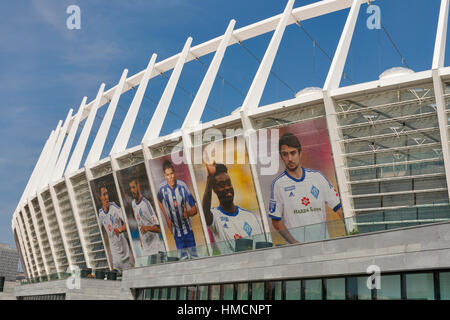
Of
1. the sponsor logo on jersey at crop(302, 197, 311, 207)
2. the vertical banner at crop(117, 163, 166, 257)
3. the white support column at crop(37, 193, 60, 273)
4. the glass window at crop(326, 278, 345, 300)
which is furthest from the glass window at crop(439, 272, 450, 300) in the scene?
the white support column at crop(37, 193, 60, 273)

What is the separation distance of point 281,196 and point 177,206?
826 cm

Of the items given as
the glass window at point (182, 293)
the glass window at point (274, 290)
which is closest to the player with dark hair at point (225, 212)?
the glass window at point (182, 293)

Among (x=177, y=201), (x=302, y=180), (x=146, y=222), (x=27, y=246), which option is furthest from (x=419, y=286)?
(x=27, y=246)

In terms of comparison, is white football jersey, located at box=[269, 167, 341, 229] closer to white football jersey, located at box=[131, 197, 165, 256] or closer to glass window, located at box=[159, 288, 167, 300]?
glass window, located at box=[159, 288, 167, 300]

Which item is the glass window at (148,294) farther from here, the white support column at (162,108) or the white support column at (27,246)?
the white support column at (27,246)

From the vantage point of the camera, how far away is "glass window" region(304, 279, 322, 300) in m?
16.9

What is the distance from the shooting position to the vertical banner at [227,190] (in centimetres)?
2941

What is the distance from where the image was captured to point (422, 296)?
14.0m

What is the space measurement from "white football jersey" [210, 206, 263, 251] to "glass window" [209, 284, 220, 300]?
320 inches

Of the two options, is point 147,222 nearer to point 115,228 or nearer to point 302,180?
point 115,228
